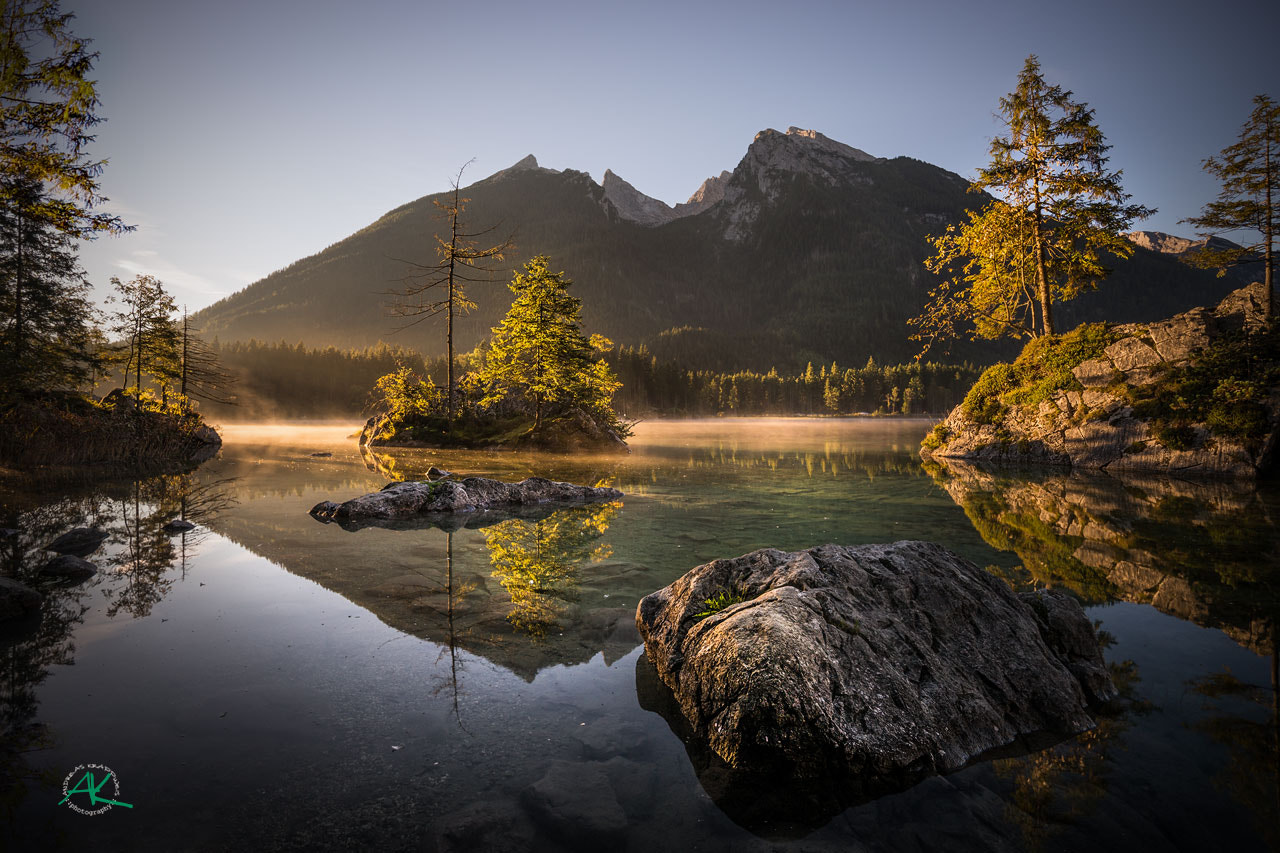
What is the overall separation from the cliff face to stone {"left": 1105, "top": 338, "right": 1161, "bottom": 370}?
0.11ft

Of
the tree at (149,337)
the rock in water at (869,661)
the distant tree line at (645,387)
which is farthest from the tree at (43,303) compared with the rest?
the distant tree line at (645,387)

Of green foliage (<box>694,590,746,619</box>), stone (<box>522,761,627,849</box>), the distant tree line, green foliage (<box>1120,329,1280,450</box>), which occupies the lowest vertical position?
stone (<box>522,761,627,849</box>)

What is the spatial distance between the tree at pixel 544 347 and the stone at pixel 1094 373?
22439mm

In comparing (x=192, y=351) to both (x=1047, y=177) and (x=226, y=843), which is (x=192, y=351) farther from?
(x=1047, y=177)

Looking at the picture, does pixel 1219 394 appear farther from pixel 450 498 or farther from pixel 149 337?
pixel 149 337

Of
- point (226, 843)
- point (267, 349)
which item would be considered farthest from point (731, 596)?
point (267, 349)

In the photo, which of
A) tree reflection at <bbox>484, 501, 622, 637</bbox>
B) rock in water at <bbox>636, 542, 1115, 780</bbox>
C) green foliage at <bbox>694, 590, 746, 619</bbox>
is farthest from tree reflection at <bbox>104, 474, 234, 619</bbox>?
rock in water at <bbox>636, 542, 1115, 780</bbox>

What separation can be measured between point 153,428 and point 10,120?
14595 millimetres

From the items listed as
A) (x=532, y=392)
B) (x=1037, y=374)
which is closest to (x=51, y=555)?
(x=532, y=392)

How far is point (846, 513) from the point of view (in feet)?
42.3

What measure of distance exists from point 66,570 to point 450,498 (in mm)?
6747

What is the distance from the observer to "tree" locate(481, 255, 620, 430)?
30797mm

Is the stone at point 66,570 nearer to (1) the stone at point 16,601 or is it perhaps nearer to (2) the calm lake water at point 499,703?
(2) the calm lake water at point 499,703
